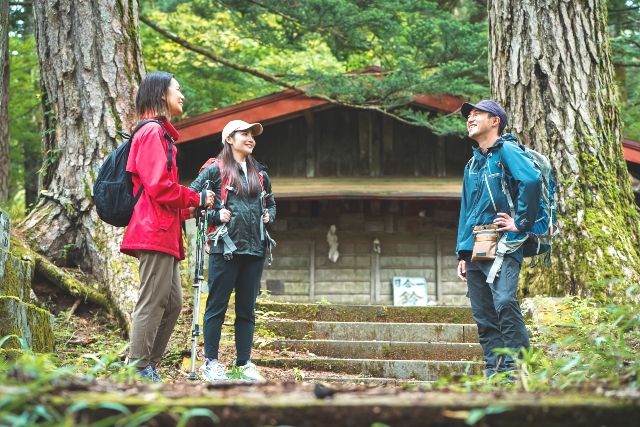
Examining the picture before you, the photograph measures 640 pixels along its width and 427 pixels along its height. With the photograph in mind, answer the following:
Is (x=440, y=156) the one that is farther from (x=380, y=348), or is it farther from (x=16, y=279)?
(x=16, y=279)

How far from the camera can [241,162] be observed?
635 cm

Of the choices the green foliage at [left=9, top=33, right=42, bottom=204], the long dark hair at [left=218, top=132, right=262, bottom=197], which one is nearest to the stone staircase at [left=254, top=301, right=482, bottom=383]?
the long dark hair at [left=218, top=132, right=262, bottom=197]

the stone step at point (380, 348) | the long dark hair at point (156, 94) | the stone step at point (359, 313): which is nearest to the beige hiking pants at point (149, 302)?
the long dark hair at point (156, 94)

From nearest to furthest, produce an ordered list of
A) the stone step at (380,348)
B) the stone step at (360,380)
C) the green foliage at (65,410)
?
the green foliage at (65,410) → the stone step at (360,380) → the stone step at (380,348)

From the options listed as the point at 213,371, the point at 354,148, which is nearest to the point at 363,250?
the point at 354,148

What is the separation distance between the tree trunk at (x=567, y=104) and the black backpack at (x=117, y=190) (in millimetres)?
3922

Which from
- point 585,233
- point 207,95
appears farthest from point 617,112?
point 207,95

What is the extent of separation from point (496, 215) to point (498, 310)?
605 mm

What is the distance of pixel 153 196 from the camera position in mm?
5004

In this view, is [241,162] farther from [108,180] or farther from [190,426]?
[190,426]

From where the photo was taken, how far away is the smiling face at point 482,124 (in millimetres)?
5383

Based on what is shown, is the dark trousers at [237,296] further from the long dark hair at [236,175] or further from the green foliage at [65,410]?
the green foliage at [65,410]

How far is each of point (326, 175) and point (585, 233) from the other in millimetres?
7940

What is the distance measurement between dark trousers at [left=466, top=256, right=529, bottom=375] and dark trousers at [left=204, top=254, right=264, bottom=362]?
1629 mm
